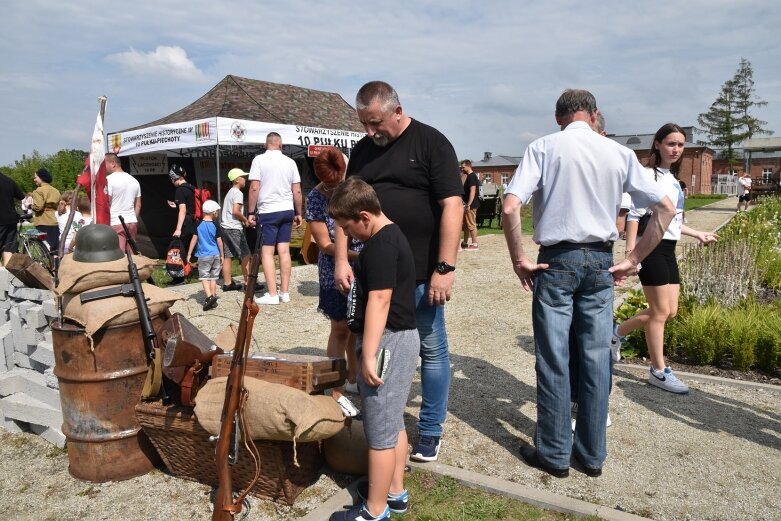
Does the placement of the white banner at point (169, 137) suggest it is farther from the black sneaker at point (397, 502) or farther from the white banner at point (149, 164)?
the black sneaker at point (397, 502)

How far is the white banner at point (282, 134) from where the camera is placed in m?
11.4

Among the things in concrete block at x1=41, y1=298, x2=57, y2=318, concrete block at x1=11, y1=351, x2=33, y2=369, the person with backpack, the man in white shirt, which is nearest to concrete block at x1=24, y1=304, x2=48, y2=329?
concrete block at x1=41, y1=298, x2=57, y2=318

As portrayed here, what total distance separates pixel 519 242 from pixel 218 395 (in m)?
1.79

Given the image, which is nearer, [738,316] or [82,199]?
[738,316]

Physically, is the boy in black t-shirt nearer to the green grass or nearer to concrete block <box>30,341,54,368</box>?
the green grass

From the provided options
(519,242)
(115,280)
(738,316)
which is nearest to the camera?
(519,242)

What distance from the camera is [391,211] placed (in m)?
3.29

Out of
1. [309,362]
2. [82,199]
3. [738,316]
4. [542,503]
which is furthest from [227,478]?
[82,199]

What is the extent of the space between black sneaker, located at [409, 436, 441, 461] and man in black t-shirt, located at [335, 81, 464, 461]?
375 mm

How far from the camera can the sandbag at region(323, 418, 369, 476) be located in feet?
11.0

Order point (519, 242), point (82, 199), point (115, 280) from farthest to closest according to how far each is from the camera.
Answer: point (82, 199) → point (115, 280) → point (519, 242)

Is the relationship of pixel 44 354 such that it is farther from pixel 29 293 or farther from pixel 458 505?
pixel 458 505

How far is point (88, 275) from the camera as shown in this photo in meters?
3.46

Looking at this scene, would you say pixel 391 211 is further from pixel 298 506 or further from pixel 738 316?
pixel 738 316
